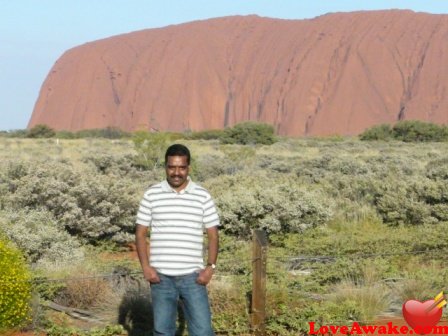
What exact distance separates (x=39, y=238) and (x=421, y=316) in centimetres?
547

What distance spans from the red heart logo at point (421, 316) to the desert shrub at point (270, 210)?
16.8 ft

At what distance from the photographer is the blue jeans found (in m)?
4.76

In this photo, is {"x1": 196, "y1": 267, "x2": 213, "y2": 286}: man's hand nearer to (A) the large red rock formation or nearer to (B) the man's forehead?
(B) the man's forehead

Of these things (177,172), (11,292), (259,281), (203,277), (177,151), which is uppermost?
(177,151)

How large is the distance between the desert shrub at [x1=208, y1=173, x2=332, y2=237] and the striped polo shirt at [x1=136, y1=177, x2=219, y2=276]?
273 inches

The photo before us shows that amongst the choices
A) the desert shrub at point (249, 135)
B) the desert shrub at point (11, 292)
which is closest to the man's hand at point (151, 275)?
the desert shrub at point (11, 292)

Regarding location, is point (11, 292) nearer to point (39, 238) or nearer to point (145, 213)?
point (145, 213)

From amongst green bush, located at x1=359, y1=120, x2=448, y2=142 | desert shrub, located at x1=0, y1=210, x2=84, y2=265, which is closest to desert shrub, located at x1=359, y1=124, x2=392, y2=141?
green bush, located at x1=359, y1=120, x2=448, y2=142

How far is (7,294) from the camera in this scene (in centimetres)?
630

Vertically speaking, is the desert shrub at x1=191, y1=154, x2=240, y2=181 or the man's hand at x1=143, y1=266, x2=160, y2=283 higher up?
the desert shrub at x1=191, y1=154, x2=240, y2=181

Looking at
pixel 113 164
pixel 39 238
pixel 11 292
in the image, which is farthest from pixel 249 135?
pixel 11 292

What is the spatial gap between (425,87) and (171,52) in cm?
4460

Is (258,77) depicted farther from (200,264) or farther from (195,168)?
(200,264)

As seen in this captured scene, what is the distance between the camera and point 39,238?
31.9 feet
